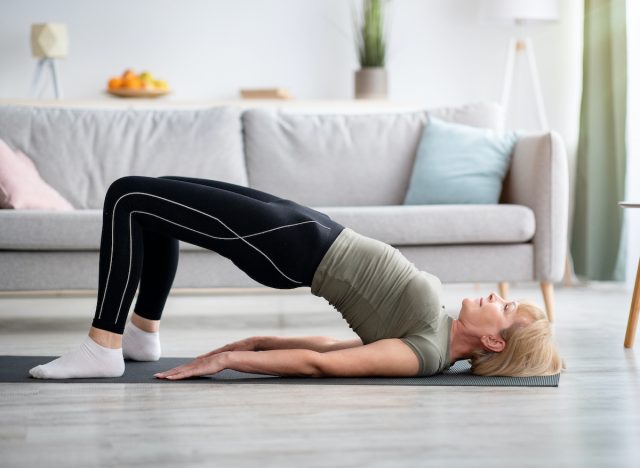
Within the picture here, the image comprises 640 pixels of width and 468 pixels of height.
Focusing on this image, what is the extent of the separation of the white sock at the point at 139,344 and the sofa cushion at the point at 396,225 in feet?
2.68

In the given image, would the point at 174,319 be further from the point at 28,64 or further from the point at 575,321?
the point at 28,64

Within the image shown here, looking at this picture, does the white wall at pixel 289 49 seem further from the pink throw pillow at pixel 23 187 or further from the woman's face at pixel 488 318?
the woman's face at pixel 488 318

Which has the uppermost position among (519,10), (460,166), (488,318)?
(519,10)

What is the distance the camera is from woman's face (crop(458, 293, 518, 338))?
2439 millimetres

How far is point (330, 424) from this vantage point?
2004 mm

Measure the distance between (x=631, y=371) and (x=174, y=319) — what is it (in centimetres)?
201

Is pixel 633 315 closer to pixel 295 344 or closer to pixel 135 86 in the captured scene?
pixel 295 344

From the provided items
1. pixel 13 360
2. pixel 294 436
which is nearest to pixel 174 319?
pixel 13 360

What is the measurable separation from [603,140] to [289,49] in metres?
1.90

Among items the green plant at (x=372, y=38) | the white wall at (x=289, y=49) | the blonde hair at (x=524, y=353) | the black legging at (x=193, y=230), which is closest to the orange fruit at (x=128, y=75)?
the white wall at (x=289, y=49)

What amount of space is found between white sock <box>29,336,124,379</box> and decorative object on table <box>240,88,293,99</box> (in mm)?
3096

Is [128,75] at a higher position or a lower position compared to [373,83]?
higher

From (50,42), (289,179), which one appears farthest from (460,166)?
(50,42)

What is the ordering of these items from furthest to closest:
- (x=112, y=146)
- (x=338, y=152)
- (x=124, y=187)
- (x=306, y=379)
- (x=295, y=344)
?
(x=338, y=152) < (x=112, y=146) < (x=295, y=344) < (x=306, y=379) < (x=124, y=187)
